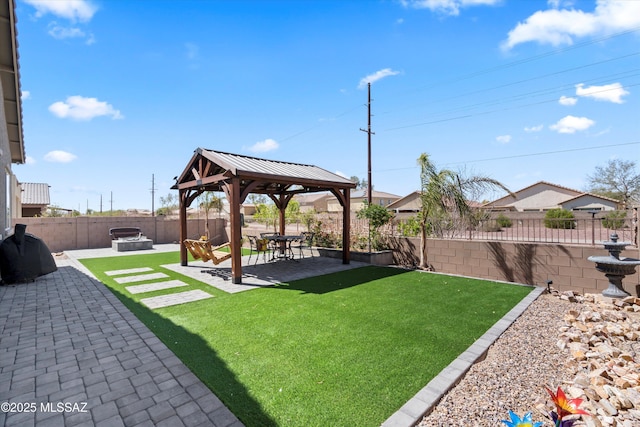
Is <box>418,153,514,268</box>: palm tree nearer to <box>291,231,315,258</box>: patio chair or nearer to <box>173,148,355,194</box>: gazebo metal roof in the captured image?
Answer: <box>173,148,355,194</box>: gazebo metal roof

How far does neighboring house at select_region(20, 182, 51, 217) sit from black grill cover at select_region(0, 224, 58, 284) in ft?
62.3

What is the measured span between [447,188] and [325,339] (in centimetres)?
645

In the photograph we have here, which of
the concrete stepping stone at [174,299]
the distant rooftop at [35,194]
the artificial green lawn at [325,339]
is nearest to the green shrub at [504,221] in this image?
the artificial green lawn at [325,339]

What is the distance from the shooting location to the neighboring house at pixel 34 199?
71.7ft

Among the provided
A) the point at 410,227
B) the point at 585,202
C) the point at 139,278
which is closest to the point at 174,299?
the point at 139,278

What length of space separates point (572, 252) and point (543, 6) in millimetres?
7039

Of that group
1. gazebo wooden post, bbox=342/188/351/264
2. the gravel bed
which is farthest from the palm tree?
the gravel bed

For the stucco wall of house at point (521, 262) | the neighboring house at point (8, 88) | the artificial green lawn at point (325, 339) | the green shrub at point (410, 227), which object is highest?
the neighboring house at point (8, 88)

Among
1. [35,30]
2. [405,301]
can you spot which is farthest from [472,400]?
[35,30]

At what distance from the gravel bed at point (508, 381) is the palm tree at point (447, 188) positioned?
4618 millimetres

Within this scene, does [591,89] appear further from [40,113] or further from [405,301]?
[40,113]

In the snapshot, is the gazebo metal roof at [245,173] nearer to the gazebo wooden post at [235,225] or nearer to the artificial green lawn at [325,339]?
the gazebo wooden post at [235,225]

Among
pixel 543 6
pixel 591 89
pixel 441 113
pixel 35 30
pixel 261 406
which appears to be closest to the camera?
pixel 261 406

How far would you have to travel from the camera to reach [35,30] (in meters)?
7.96
